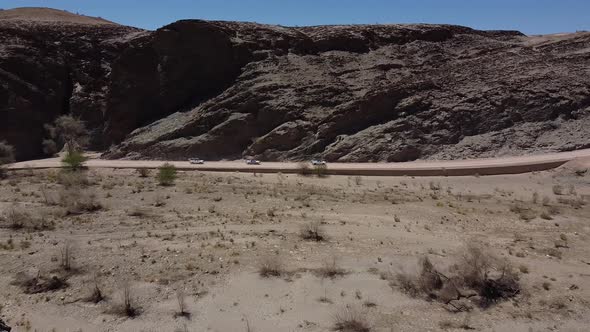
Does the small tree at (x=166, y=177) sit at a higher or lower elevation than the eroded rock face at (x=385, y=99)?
lower

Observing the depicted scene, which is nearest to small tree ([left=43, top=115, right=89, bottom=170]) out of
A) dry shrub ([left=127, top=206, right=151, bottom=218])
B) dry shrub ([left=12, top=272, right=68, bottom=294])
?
dry shrub ([left=127, top=206, right=151, bottom=218])

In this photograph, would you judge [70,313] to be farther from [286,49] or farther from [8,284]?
[286,49]

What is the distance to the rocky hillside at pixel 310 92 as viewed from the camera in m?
32.8

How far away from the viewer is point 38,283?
9.55m

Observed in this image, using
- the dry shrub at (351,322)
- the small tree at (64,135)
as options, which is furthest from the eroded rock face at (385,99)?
the dry shrub at (351,322)

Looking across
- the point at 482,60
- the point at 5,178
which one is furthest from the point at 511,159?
the point at 5,178

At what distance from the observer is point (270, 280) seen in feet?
32.5

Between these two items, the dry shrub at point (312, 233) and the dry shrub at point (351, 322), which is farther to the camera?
the dry shrub at point (312, 233)

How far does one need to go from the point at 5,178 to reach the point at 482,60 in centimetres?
2910

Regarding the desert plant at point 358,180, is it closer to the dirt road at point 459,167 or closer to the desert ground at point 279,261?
the dirt road at point 459,167

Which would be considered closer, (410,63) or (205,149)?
(205,149)

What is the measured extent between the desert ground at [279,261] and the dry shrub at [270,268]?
0.03m

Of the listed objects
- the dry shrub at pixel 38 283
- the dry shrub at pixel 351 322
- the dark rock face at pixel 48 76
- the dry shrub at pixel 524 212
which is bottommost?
the dry shrub at pixel 351 322

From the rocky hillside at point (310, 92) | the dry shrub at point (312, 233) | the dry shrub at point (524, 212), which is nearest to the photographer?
the dry shrub at point (312, 233)
